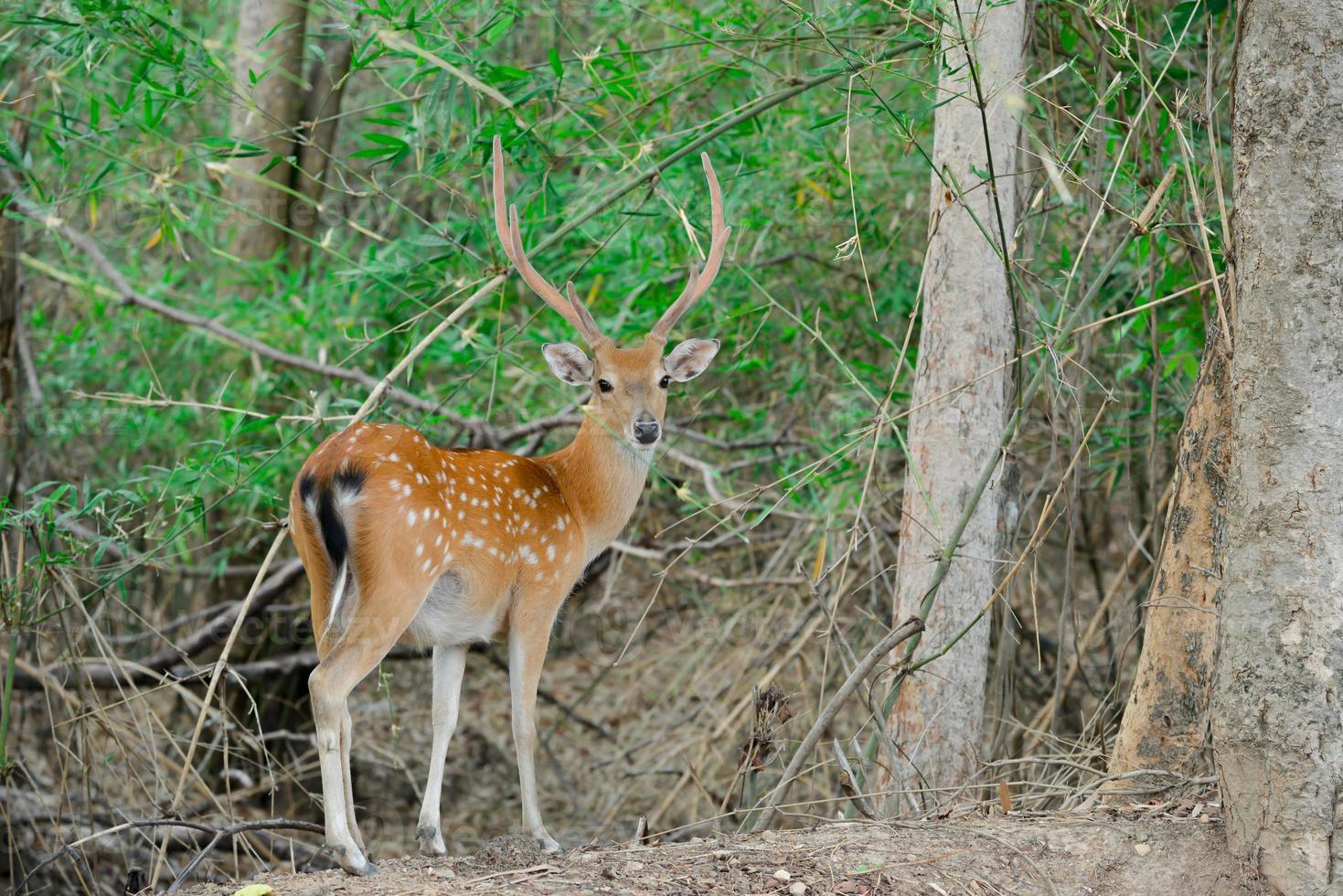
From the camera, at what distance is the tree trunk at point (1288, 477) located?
10.5 feet

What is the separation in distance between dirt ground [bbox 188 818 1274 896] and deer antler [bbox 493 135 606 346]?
1.99 m

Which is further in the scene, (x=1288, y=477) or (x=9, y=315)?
(x=9, y=315)

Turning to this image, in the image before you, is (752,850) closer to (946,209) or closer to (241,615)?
(241,615)

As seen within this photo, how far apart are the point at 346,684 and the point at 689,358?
2045mm

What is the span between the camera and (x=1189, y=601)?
13.1 ft

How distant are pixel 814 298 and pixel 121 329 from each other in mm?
3838

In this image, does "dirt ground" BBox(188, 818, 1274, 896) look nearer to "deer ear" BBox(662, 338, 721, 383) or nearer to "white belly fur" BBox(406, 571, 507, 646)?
"white belly fur" BBox(406, 571, 507, 646)

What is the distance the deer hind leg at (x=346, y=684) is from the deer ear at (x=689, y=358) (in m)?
1.61

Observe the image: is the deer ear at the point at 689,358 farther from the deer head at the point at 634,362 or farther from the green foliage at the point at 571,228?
the green foliage at the point at 571,228

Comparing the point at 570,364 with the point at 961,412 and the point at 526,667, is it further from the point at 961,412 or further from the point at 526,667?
the point at 961,412

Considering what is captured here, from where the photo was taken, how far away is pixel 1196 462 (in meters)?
4.00

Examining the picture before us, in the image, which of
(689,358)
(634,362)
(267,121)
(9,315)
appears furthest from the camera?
(267,121)

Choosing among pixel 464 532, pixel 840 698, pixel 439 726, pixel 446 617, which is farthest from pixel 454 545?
pixel 840 698

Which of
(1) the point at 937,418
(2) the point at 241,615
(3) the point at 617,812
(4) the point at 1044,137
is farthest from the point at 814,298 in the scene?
(2) the point at 241,615
